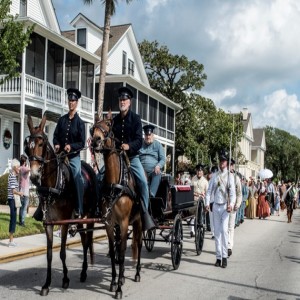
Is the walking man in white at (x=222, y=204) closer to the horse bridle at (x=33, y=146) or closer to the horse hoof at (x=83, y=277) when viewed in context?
the horse hoof at (x=83, y=277)

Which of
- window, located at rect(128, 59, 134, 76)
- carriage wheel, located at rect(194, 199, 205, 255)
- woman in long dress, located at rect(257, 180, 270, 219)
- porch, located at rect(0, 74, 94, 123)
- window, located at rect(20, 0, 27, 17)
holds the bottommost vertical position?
woman in long dress, located at rect(257, 180, 270, 219)

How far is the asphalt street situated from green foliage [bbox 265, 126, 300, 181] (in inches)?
4343

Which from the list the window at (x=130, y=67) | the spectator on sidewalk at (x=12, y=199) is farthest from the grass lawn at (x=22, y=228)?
the window at (x=130, y=67)

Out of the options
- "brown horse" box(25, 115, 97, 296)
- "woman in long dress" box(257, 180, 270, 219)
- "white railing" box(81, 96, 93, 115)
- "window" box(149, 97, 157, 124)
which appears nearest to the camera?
"brown horse" box(25, 115, 97, 296)

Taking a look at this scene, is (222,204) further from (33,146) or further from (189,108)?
(189,108)

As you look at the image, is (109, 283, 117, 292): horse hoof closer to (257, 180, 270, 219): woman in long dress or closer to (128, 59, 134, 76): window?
(257, 180, 270, 219): woman in long dress

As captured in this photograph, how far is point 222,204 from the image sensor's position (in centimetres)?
1041

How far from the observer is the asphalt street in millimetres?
7770

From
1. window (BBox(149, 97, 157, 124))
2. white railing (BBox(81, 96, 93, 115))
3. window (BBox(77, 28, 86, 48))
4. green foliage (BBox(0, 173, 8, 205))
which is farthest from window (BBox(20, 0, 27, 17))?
window (BBox(149, 97, 157, 124))

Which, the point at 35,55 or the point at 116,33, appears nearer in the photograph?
the point at 35,55

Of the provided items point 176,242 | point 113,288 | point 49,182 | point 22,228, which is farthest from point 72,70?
point 113,288

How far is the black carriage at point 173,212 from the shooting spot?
387 inches

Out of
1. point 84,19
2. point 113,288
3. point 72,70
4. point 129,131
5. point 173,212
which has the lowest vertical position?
point 113,288

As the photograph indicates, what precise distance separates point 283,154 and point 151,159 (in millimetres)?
115496
